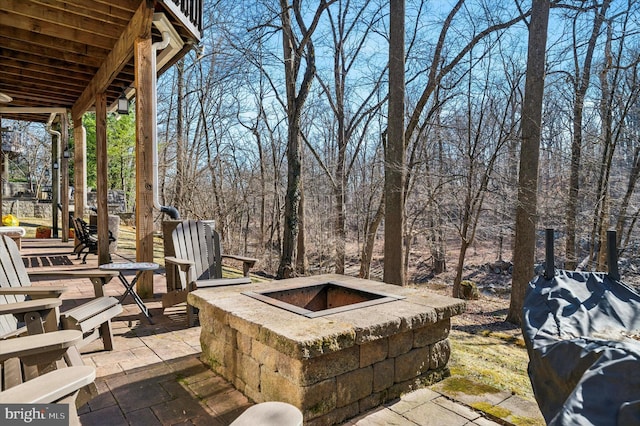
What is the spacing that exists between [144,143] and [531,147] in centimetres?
541

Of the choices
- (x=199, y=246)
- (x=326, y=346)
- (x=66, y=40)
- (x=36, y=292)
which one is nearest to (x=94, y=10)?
(x=66, y=40)

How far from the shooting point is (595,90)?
26.6ft

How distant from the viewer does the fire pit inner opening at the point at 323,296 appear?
2.55m

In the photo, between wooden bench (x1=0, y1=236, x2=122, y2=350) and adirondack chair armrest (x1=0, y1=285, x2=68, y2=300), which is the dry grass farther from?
adirondack chair armrest (x1=0, y1=285, x2=68, y2=300)

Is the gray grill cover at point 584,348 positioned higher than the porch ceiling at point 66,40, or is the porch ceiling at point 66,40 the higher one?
the porch ceiling at point 66,40

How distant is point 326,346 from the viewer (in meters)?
1.81

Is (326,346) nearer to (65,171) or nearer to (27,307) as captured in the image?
(27,307)

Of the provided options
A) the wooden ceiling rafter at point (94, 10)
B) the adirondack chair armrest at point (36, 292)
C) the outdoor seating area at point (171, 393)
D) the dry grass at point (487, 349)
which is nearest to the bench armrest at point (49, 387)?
the outdoor seating area at point (171, 393)

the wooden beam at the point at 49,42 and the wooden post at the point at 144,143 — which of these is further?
the wooden beam at the point at 49,42

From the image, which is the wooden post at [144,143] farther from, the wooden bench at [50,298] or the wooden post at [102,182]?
the wooden post at [102,182]

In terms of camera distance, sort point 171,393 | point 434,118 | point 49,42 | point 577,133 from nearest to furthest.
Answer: point 171,393, point 49,42, point 577,133, point 434,118

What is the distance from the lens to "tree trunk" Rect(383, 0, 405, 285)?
6.00 meters

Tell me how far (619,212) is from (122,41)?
8.86 metres

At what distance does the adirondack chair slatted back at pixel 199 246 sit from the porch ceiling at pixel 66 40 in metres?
2.16
